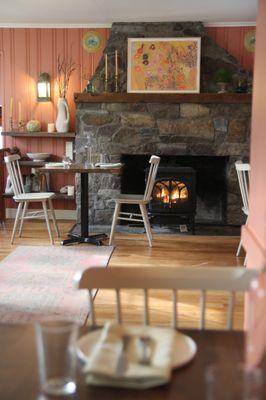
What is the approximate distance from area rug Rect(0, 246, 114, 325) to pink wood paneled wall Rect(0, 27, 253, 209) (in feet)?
6.88

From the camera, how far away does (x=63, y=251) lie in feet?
15.5

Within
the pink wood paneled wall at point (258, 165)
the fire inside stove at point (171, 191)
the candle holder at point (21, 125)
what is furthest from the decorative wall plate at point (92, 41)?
the pink wood paneled wall at point (258, 165)

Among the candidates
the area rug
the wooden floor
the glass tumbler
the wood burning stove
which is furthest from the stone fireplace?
the glass tumbler

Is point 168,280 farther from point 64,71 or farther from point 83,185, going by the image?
point 64,71

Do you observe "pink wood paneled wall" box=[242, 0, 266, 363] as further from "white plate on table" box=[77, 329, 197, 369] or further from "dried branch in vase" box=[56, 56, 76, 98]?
"dried branch in vase" box=[56, 56, 76, 98]

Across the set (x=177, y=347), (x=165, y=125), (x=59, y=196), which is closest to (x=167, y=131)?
(x=165, y=125)

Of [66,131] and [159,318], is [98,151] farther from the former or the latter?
[159,318]

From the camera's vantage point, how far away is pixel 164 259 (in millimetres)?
4527

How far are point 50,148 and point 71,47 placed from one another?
129cm

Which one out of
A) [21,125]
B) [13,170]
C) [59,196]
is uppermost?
[21,125]

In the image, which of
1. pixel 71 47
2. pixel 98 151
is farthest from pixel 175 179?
pixel 71 47

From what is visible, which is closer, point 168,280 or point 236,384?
point 236,384

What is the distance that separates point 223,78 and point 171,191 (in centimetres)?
146

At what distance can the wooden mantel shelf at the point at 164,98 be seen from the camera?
5.71m
